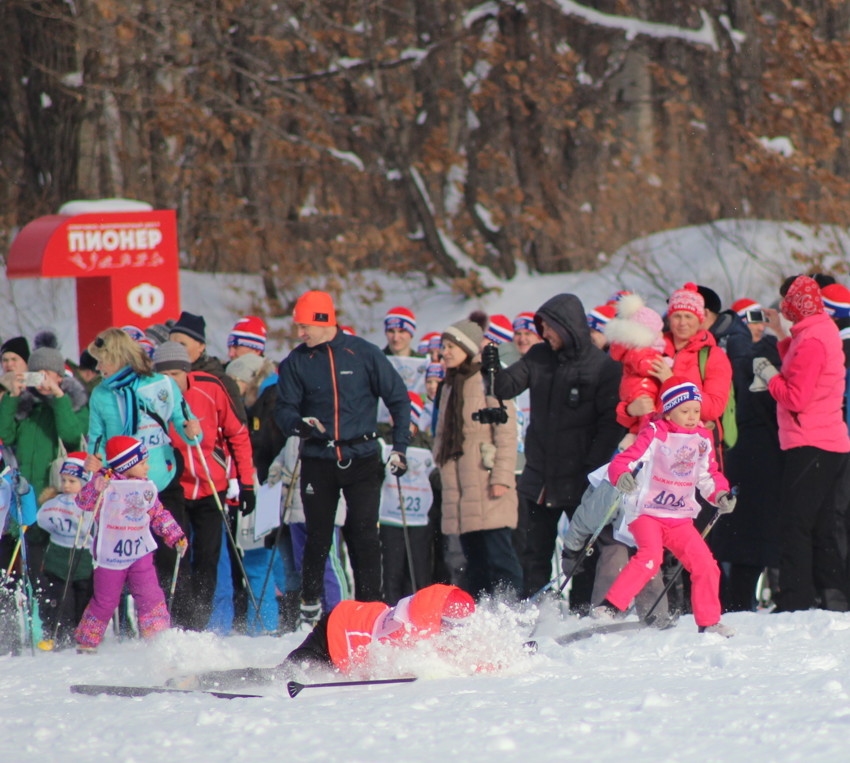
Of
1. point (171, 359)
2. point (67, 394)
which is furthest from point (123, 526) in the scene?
point (67, 394)

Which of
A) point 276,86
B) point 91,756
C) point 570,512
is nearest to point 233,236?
point 276,86

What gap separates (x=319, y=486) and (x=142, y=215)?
5924 millimetres

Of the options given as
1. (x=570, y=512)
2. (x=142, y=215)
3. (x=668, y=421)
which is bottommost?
(x=570, y=512)

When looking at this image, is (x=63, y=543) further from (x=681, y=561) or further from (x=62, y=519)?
(x=681, y=561)

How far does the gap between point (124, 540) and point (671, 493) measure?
9.03ft

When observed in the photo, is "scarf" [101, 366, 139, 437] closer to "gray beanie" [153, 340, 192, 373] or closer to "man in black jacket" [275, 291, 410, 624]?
"gray beanie" [153, 340, 192, 373]

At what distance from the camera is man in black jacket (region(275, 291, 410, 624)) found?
25.1 feet

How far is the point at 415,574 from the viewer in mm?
9016

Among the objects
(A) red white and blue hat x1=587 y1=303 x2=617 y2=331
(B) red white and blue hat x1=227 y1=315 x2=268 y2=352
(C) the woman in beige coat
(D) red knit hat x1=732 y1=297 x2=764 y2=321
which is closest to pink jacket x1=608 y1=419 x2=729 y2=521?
(C) the woman in beige coat

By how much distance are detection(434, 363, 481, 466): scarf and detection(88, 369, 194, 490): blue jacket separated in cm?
151

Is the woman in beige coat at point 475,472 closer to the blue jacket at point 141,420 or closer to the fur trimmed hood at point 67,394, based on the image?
the blue jacket at point 141,420

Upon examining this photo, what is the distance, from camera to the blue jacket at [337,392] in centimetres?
763

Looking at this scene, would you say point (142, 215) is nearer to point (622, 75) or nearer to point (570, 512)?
point (570, 512)

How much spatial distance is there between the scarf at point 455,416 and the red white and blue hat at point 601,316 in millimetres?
1644
